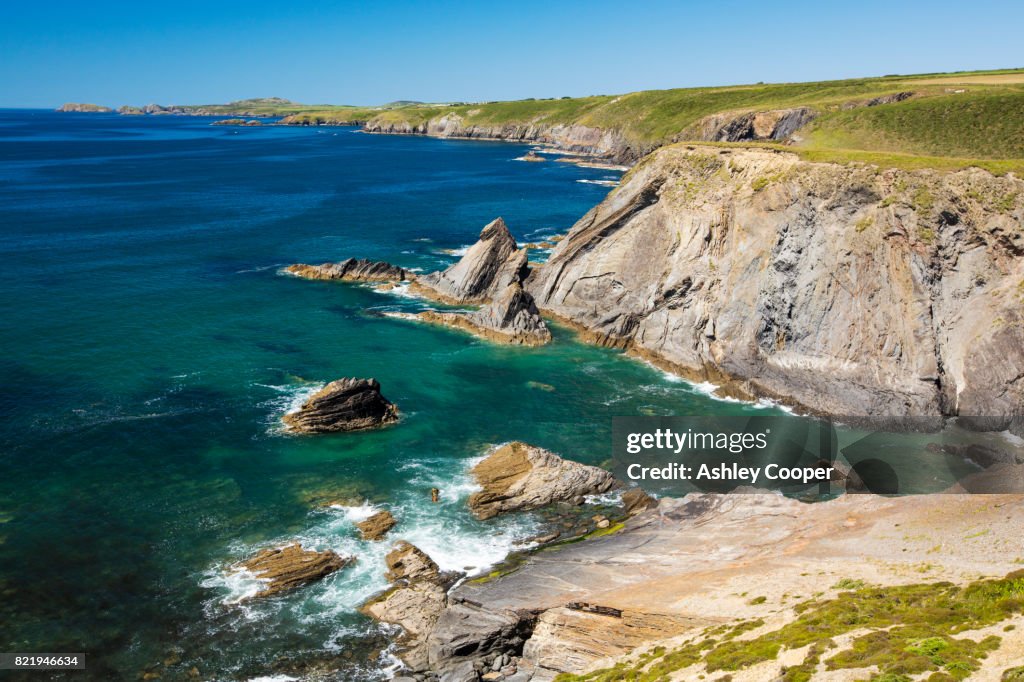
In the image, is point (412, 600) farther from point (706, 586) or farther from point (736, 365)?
point (736, 365)

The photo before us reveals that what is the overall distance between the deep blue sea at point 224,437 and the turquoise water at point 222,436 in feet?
0.54

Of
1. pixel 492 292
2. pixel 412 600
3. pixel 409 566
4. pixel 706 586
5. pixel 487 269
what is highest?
pixel 487 269

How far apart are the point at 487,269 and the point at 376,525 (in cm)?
4613

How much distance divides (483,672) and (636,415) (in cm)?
2878

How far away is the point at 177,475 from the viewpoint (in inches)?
1797

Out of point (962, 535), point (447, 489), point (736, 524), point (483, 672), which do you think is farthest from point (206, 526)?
point (962, 535)

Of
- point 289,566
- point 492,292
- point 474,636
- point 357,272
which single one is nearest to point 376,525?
point 289,566

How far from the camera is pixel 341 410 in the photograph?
52.5 metres

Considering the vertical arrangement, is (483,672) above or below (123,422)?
below

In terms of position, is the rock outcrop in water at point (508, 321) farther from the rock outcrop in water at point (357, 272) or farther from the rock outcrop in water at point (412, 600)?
Answer: the rock outcrop in water at point (412, 600)

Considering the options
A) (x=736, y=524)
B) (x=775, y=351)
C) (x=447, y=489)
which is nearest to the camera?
(x=736, y=524)

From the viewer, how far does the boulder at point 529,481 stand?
4359cm

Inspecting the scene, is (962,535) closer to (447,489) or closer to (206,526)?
(447,489)

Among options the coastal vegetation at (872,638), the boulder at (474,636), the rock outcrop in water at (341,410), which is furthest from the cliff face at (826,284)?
the boulder at (474,636)
